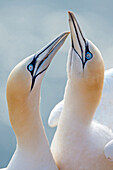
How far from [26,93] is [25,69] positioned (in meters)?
0.30

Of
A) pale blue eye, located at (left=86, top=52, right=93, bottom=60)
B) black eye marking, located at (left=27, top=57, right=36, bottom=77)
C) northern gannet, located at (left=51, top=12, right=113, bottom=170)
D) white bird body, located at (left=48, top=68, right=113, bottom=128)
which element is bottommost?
white bird body, located at (left=48, top=68, right=113, bottom=128)

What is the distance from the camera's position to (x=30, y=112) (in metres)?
5.98

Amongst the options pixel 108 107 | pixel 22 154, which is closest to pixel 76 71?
pixel 22 154

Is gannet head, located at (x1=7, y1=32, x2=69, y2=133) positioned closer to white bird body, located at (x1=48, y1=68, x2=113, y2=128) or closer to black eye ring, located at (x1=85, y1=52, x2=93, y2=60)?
black eye ring, located at (x1=85, y1=52, x2=93, y2=60)

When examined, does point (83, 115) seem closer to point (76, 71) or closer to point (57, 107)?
point (76, 71)

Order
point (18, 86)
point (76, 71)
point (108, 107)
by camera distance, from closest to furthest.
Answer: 1. point (18, 86)
2. point (76, 71)
3. point (108, 107)

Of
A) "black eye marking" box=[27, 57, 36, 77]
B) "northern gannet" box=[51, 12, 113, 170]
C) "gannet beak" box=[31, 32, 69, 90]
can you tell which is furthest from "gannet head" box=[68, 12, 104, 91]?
"black eye marking" box=[27, 57, 36, 77]

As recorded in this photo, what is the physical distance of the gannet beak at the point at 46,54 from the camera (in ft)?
20.0

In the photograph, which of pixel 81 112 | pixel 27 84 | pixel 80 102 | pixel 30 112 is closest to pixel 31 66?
pixel 27 84

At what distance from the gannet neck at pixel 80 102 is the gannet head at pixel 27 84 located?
520mm

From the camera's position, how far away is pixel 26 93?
582 cm

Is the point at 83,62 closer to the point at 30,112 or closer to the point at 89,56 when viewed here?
the point at 89,56

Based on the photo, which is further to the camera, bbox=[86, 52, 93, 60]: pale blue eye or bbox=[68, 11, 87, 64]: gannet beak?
bbox=[68, 11, 87, 64]: gannet beak

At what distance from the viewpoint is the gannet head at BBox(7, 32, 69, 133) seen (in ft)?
18.9
